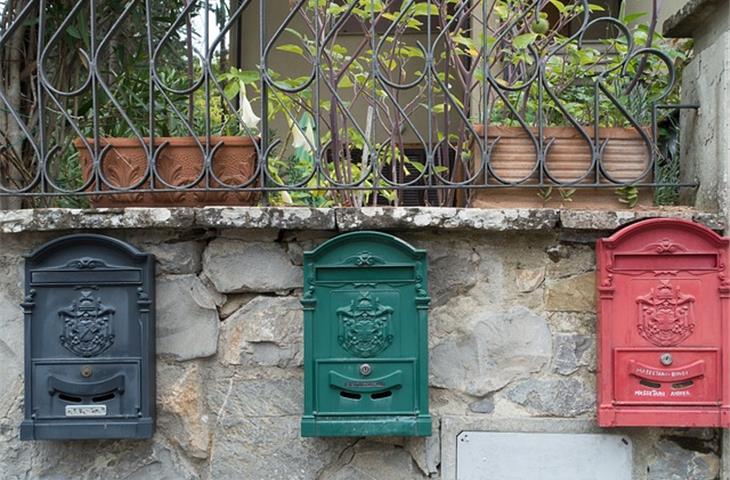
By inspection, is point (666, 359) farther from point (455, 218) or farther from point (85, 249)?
point (85, 249)

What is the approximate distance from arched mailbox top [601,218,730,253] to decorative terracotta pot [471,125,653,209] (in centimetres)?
25

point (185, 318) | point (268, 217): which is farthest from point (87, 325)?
point (268, 217)

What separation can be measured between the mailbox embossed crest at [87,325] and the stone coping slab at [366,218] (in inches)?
10.6

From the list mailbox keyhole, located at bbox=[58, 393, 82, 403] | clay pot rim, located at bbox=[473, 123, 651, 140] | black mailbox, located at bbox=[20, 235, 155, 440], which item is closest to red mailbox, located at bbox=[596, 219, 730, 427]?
clay pot rim, located at bbox=[473, 123, 651, 140]

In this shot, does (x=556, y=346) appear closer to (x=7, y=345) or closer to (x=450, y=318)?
(x=450, y=318)

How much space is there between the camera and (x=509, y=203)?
2.47m

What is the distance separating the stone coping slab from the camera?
234 centimetres

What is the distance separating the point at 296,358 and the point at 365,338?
1.08 ft

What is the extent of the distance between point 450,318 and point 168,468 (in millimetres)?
1093

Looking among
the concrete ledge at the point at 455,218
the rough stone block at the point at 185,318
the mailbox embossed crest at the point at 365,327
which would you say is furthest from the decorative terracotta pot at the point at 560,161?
the rough stone block at the point at 185,318

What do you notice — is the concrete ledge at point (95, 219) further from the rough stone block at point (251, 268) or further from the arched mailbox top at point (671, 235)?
the arched mailbox top at point (671, 235)

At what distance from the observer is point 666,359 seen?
2227 mm

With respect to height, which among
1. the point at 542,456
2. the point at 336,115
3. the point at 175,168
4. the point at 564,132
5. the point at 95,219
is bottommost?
the point at 542,456

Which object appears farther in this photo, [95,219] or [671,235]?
[95,219]
